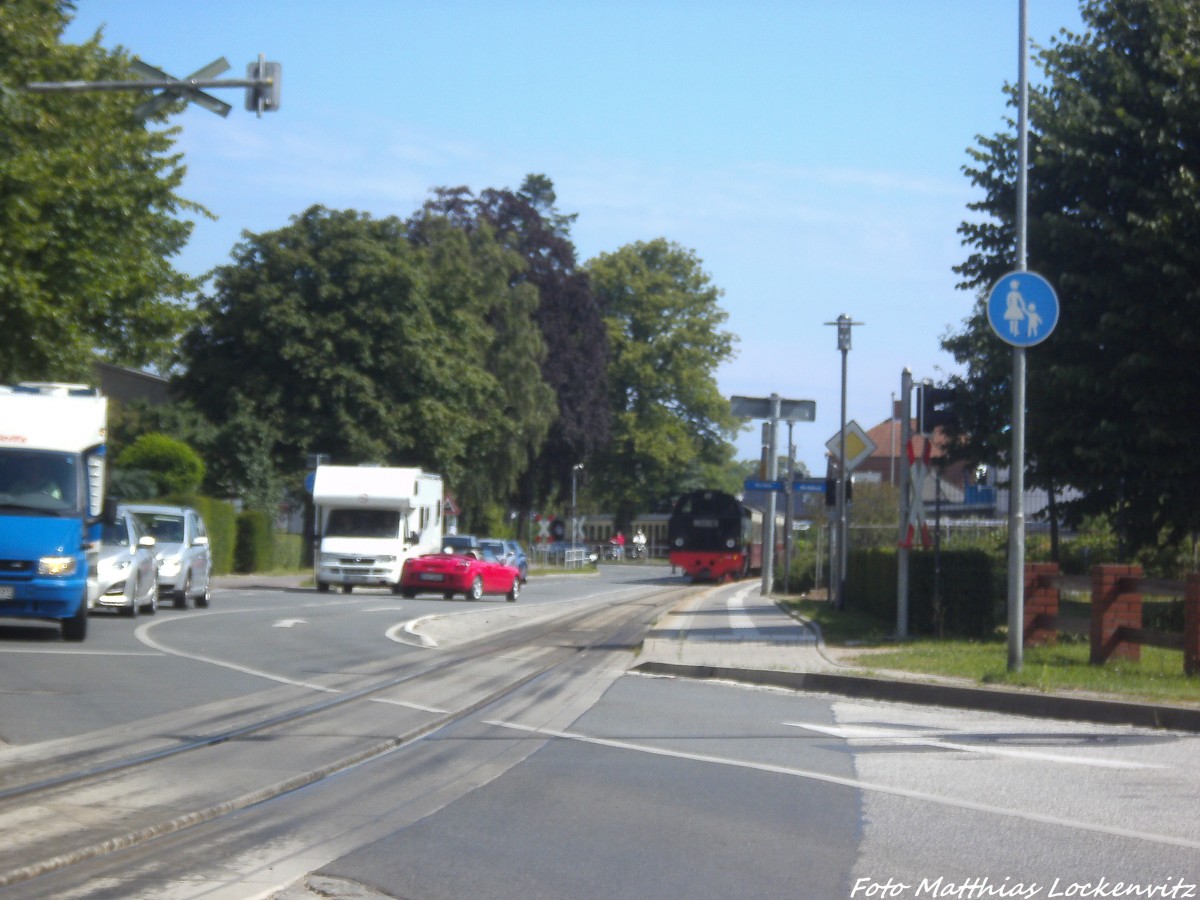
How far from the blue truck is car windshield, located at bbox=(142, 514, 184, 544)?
294 inches

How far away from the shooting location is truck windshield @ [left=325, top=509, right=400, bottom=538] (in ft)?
117

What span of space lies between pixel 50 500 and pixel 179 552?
8100 millimetres

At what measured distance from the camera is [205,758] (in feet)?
30.0

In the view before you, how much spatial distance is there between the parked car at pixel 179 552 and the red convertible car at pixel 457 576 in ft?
26.3

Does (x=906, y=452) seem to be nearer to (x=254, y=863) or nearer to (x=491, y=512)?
(x=254, y=863)

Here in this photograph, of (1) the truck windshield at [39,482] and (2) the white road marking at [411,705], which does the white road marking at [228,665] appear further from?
(1) the truck windshield at [39,482]

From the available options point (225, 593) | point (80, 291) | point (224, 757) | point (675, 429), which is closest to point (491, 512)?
point (675, 429)

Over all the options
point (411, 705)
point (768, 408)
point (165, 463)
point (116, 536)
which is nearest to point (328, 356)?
point (165, 463)

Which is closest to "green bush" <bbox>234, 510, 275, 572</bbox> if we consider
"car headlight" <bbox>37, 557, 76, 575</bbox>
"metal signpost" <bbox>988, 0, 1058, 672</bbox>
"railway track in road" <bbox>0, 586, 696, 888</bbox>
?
"car headlight" <bbox>37, 557, 76, 575</bbox>

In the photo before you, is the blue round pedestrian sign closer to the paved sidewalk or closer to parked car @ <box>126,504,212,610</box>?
the paved sidewalk

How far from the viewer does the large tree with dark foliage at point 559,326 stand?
64375 millimetres

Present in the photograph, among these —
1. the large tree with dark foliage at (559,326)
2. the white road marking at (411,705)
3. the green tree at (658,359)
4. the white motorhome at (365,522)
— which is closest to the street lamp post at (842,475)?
the white motorhome at (365,522)

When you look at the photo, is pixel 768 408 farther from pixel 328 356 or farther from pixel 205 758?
pixel 205 758

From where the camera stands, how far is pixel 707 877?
6.13 m
